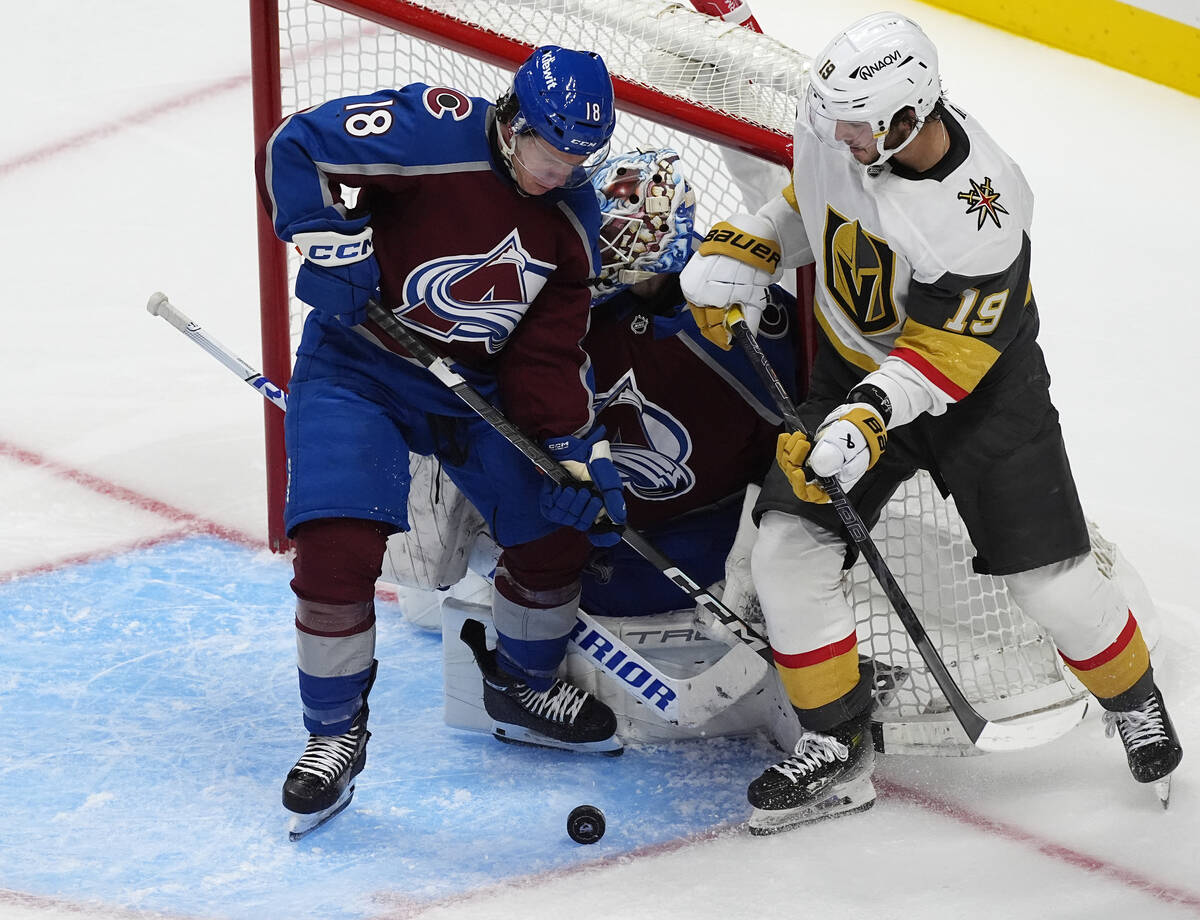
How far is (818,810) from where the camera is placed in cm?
284

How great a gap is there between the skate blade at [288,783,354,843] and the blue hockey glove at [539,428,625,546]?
53cm

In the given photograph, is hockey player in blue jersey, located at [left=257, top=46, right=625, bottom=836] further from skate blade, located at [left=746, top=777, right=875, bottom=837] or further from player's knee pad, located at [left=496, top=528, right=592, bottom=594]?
skate blade, located at [left=746, top=777, right=875, bottom=837]

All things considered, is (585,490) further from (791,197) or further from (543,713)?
(791,197)

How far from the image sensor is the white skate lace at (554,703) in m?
3.02

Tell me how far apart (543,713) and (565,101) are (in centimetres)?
104

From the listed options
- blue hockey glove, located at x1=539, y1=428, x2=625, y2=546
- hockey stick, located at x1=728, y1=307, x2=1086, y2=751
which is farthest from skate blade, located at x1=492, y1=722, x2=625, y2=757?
hockey stick, located at x1=728, y1=307, x2=1086, y2=751

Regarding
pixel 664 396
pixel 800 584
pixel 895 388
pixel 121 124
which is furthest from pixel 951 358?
pixel 121 124

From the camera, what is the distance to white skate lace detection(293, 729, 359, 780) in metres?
2.73

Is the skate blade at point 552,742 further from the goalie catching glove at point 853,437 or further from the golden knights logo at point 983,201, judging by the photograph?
the golden knights logo at point 983,201

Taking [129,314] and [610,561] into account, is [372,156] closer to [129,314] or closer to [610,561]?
[610,561]

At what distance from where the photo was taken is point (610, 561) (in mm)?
3121

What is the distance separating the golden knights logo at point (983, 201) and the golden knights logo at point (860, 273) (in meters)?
0.13

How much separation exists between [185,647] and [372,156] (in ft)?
3.68

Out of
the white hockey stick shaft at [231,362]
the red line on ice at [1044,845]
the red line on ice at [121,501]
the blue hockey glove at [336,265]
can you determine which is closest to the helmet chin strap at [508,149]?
the blue hockey glove at [336,265]
